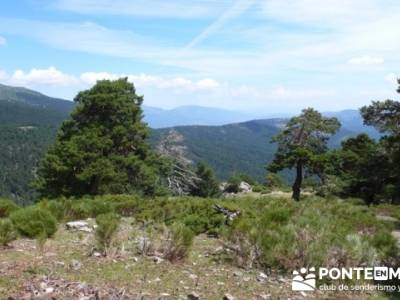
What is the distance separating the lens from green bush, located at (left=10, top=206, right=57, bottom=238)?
31.2 ft

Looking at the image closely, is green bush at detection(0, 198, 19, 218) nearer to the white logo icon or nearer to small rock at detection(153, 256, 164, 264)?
small rock at detection(153, 256, 164, 264)

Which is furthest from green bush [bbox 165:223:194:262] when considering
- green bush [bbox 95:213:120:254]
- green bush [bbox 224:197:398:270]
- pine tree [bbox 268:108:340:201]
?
pine tree [bbox 268:108:340:201]

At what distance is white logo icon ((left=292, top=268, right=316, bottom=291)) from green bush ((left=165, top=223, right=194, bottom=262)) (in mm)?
1715

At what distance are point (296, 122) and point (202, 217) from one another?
65.3 feet

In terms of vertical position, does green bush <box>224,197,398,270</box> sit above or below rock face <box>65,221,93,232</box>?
above

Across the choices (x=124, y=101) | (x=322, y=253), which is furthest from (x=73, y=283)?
(x=124, y=101)

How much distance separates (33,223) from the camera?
31.8 feet

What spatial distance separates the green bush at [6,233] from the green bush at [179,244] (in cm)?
286

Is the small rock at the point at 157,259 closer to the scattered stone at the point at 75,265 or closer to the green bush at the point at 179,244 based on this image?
the green bush at the point at 179,244

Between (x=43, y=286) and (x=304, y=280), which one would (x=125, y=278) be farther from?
(x=304, y=280)

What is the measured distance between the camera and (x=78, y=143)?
24.7m

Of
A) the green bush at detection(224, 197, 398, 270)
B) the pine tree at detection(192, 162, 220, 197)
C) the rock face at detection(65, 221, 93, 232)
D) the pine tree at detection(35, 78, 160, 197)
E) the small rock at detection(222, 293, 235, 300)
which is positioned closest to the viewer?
the small rock at detection(222, 293, 235, 300)

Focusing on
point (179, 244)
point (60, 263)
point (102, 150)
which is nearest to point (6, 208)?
point (60, 263)

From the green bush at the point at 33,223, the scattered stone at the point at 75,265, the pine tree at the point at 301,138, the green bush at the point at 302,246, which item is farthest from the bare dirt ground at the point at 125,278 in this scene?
the pine tree at the point at 301,138
